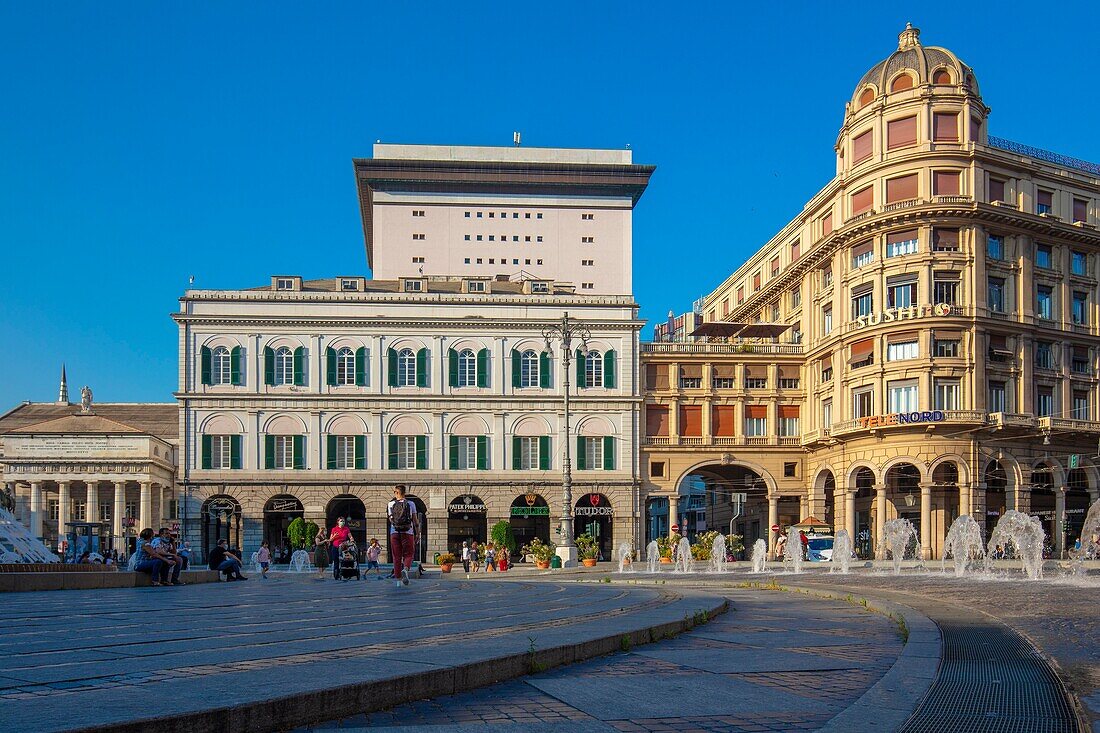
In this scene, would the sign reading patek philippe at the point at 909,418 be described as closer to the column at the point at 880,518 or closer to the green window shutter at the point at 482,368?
the column at the point at 880,518

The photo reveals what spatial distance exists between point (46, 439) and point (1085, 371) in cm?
5592

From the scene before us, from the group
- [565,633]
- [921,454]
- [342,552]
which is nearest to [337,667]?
[565,633]

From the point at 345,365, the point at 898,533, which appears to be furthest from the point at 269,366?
the point at 898,533

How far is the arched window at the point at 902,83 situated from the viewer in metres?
59.2

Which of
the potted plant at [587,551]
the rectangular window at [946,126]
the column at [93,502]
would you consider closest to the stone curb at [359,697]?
the potted plant at [587,551]

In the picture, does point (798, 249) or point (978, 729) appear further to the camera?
point (798, 249)

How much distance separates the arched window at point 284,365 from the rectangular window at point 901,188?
1266 inches

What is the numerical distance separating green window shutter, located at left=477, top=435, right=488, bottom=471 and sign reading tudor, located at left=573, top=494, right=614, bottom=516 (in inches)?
212

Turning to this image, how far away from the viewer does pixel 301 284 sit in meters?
63.8

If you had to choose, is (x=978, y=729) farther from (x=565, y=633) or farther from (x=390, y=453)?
(x=390, y=453)

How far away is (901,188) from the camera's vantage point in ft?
191

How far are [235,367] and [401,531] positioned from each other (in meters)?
45.4

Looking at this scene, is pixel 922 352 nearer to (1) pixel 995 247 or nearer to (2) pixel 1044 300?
(1) pixel 995 247

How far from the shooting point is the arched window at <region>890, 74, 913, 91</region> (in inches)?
2330
